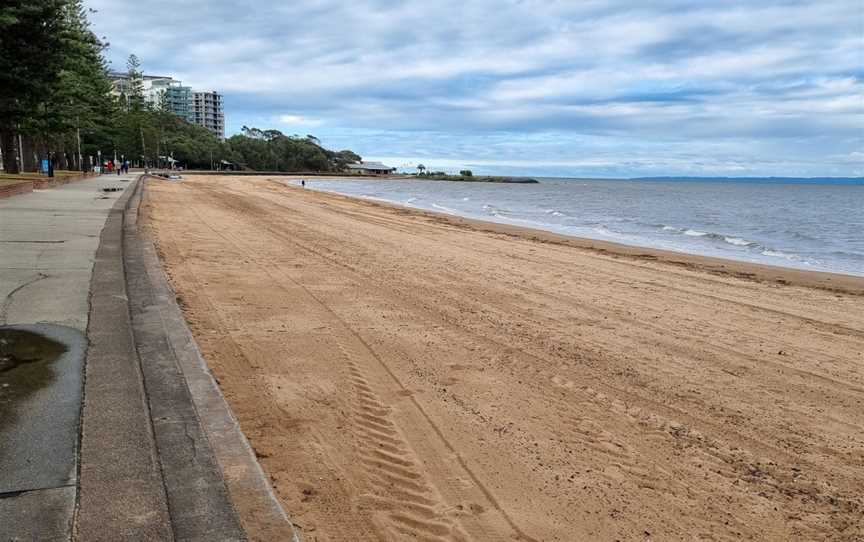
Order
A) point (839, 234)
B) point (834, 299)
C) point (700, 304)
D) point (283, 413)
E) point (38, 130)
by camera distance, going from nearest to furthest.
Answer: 1. point (283, 413)
2. point (700, 304)
3. point (834, 299)
4. point (839, 234)
5. point (38, 130)

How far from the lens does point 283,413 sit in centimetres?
405

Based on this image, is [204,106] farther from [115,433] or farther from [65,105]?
[115,433]

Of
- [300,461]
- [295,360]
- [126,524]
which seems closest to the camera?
[126,524]

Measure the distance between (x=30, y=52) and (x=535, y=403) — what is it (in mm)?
21667

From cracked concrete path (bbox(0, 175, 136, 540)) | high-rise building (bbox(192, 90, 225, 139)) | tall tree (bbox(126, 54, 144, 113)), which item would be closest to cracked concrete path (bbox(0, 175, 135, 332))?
cracked concrete path (bbox(0, 175, 136, 540))

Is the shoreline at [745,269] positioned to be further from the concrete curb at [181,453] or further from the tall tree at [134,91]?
the tall tree at [134,91]

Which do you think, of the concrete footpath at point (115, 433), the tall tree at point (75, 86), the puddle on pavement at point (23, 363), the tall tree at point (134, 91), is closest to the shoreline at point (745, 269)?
the concrete footpath at point (115, 433)

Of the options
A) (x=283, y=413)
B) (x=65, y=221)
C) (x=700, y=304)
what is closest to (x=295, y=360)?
(x=283, y=413)

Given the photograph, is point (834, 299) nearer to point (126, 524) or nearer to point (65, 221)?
point (126, 524)

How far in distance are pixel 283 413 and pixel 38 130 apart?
35.8 meters

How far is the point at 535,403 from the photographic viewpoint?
450 centimetres

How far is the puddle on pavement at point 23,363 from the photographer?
3512 mm

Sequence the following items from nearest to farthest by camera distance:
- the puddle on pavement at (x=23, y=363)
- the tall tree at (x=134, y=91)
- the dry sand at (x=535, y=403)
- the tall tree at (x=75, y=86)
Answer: the dry sand at (x=535, y=403)
the puddle on pavement at (x=23, y=363)
the tall tree at (x=75, y=86)
the tall tree at (x=134, y=91)

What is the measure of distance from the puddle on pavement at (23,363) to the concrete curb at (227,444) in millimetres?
728
